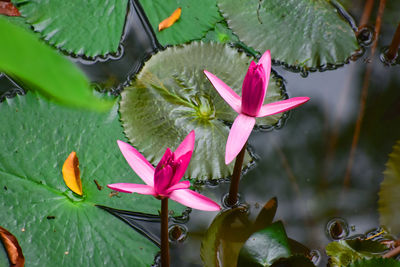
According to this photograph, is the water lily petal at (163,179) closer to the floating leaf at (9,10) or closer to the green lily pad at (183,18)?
the green lily pad at (183,18)

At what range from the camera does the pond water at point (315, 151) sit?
173 cm

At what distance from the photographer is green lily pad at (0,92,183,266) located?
149 centimetres

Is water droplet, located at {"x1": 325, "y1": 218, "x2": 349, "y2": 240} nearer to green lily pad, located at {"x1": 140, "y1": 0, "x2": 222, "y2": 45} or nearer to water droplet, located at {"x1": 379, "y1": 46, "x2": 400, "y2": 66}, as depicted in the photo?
water droplet, located at {"x1": 379, "y1": 46, "x2": 400, "y2": 66}

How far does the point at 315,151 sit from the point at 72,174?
3.45ft

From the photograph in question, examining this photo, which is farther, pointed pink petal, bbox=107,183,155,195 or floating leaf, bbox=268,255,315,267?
floating leaf, bbox=268,255,315,267

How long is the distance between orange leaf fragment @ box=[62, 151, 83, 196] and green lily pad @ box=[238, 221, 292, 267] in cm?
64

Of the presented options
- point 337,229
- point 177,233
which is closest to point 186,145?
point 177,233

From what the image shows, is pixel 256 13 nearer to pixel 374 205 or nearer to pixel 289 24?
pixel 289 24

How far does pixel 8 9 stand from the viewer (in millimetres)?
2018

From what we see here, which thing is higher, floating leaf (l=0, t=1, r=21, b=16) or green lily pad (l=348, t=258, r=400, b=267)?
floating leaf (l=0, t=1, r=21, b=16)

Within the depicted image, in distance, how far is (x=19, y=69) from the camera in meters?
0.28

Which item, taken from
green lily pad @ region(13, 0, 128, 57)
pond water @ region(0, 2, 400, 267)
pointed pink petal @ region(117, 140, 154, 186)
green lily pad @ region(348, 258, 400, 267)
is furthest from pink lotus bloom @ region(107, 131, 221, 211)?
green lily pad @ region(13, 0, 128, 57)

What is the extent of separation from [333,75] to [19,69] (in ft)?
6.60

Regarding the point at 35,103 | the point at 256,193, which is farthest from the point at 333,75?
the point at 35,103
